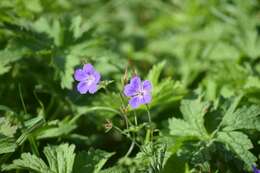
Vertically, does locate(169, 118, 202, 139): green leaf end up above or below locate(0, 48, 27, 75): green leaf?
below

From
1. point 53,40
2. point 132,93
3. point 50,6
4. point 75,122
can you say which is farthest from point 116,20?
point 132,93

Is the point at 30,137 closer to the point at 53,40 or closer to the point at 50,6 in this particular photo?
the point at 53,40

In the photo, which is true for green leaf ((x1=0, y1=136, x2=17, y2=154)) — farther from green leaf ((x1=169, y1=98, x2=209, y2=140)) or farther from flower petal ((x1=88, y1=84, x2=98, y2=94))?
green leaf ((x1=169, y1=98, x2=209, y2=140))

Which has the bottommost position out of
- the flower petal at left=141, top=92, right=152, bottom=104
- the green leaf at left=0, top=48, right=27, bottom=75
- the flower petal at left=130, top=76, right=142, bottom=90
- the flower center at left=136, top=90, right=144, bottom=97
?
the flower petal at left=141, top=92, right=152, bottom=104

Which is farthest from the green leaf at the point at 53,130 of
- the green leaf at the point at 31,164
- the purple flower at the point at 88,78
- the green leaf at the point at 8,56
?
the green leaf at the point at 8,56

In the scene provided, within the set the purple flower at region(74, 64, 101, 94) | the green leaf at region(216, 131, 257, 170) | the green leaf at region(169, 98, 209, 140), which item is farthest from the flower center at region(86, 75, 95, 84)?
the green leaf at region(216, 131, 257, 170)

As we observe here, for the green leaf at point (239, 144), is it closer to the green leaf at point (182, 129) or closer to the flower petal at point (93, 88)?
the green leaf at point (182, 129)

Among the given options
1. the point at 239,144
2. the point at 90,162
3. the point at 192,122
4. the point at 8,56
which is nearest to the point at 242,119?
the point at 239,144
